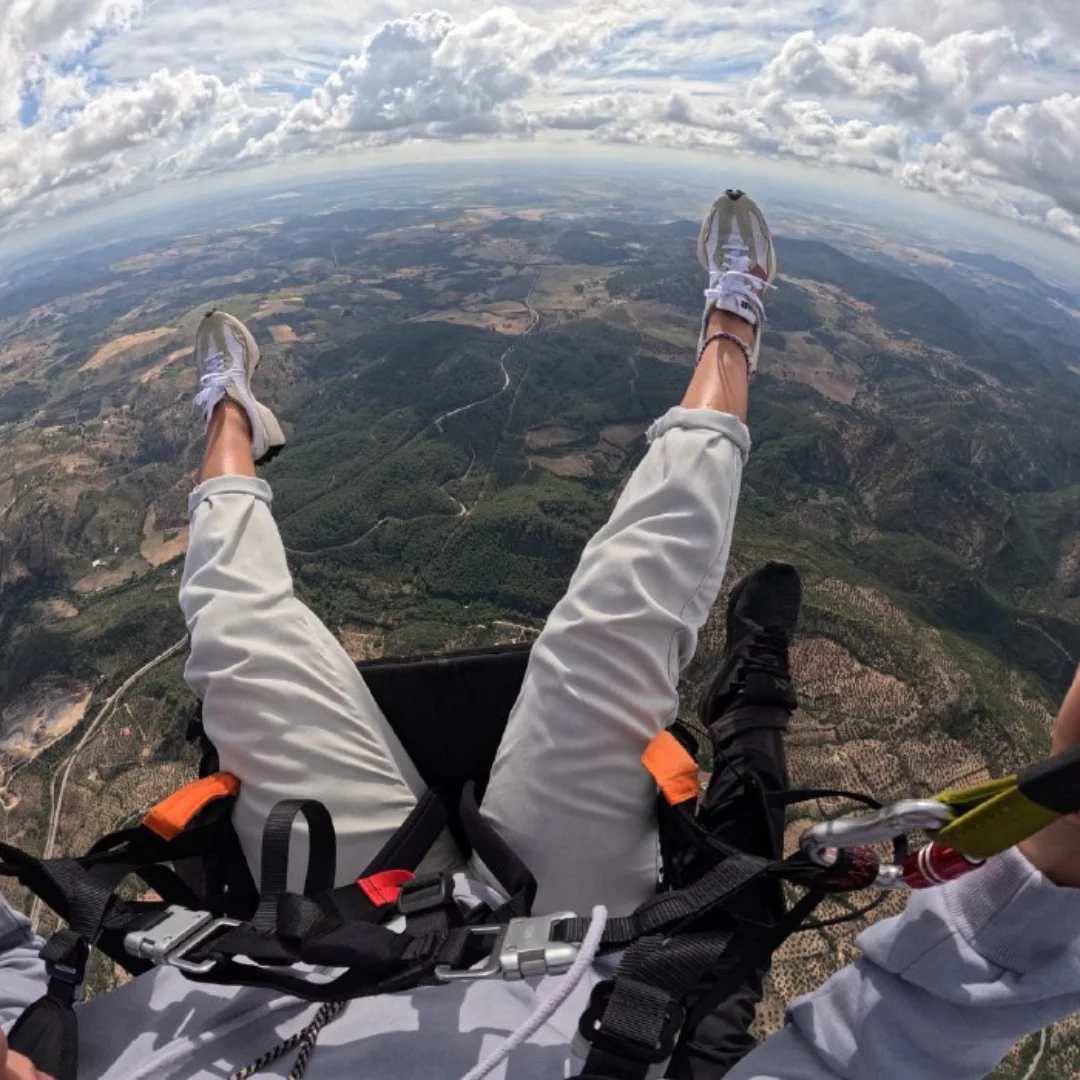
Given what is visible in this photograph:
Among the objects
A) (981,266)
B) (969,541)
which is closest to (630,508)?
(969,541)

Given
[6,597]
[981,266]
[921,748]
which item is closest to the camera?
[921,748]

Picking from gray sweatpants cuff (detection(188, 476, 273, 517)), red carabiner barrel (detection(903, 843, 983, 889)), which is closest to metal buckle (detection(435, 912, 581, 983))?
red carabiner barrel (detection(903, 843, 983, 889))

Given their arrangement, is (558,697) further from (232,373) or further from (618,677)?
(232,373)

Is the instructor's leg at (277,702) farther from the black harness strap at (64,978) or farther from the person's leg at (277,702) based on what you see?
the black harness strap at (64,978)

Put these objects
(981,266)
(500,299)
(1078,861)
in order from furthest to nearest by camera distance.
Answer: (981,266) < (500,299) < (1078,861)

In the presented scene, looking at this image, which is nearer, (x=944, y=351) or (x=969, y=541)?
(x=969, y=541)

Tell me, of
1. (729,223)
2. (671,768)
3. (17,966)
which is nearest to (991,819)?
(671,768)

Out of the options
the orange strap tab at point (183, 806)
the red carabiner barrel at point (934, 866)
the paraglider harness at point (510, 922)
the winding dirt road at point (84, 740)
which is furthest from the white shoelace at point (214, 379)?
the winding dirt road at point (84, 740)

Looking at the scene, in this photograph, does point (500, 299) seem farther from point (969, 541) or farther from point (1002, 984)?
point (1002, 984)
